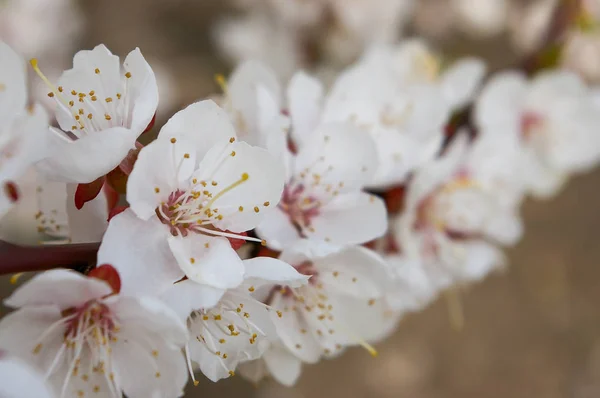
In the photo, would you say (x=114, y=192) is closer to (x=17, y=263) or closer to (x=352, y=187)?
(x=17, y=263)

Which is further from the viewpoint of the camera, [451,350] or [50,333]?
[451,350]

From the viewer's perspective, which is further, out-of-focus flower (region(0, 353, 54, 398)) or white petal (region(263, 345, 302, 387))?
white petal (region(263, 345, 302, 387))

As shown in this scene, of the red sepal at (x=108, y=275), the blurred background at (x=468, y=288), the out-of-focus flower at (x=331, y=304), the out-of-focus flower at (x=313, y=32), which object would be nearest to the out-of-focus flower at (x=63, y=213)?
the red sepal at (x=108, y=275)

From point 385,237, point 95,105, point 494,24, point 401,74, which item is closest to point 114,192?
point 95,105

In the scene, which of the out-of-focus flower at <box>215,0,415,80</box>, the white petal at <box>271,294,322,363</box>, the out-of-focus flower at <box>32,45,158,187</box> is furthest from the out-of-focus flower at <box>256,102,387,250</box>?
the out-of-focus flower at <box>215,0,415,80</box>

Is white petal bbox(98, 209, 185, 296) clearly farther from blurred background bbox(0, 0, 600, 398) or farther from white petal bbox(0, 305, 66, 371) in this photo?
blurred background bbox(0, 0, 600, 398)

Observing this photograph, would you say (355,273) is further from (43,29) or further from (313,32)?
(43,29)

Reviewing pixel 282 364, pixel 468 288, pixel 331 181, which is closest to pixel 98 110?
pixel 331 181
